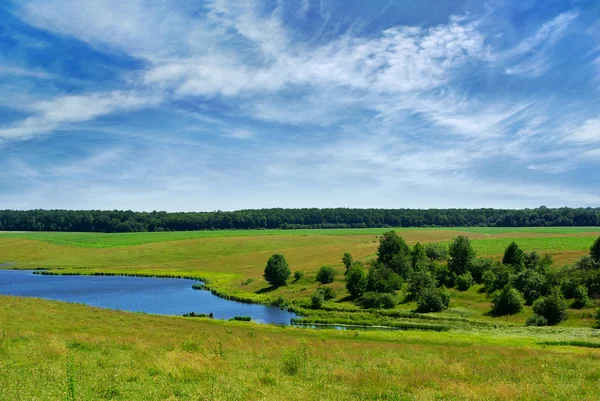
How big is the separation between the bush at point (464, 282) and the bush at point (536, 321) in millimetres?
19683

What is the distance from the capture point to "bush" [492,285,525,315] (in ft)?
241

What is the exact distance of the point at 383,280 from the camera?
3526 inches

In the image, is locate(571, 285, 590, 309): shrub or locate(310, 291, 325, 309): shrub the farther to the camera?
locate(310, 291, 325, 309): shrub

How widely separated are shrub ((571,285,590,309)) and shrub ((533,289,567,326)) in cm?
385

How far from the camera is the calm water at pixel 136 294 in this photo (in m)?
81.1

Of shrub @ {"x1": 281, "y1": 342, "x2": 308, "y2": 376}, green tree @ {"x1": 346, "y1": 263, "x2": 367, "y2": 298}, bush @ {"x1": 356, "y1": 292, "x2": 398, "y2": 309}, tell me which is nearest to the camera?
shrub @ {"x1": 281, "y1": 342, "x2": 308, "y2": 376}

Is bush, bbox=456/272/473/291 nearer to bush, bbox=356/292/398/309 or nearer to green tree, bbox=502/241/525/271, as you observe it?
green tree, bbox=502/241/525/271

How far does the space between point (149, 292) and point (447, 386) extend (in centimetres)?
9642

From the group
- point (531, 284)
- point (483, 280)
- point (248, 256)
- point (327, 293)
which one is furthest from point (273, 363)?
point (248, 256)

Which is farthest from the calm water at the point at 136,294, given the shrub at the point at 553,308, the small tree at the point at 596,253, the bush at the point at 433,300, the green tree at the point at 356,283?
the small tree at the point at 596,253

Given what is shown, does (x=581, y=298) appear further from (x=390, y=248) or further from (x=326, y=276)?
(x=326, y=276)

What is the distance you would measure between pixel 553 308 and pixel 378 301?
28246 millimetres

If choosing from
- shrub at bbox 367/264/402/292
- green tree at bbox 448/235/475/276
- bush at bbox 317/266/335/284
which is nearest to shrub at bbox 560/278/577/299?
green tree at bbox 448/235/475/276

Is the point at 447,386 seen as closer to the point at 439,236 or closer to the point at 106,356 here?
the point at 106,356
